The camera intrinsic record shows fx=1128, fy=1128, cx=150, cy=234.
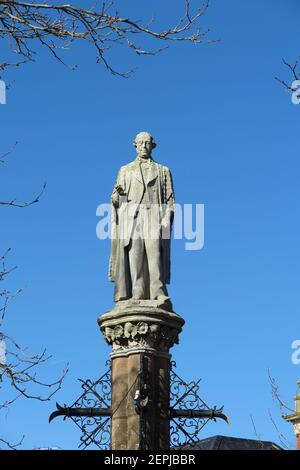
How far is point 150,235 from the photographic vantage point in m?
16.4

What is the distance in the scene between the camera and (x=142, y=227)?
1645cm

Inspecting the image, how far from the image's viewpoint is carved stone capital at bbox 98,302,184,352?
1573 cm

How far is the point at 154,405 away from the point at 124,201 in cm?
310

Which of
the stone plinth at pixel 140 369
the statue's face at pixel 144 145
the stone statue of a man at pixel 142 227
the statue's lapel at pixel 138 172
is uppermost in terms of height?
the statue's face at pixel 144 145

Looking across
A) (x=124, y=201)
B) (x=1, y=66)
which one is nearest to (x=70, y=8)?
(x=1, y=66)

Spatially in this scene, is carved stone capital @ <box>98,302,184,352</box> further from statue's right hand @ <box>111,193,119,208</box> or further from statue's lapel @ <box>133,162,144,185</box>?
statue's lapel @ <box>133,162,144,185</box>

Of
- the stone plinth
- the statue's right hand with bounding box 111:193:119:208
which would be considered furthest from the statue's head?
the stone plinth

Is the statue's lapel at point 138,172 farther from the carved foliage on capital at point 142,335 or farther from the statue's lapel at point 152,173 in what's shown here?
the carved foliage on capital at point 142,335

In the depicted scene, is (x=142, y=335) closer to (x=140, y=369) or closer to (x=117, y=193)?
(x=140, y=369)

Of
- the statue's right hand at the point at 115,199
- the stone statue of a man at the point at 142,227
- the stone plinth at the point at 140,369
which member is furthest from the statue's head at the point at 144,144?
the stone plinth at the point at 140,369

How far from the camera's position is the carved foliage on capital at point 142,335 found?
15742 mm

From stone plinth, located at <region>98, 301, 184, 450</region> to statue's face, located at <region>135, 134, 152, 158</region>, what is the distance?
8.03ft
